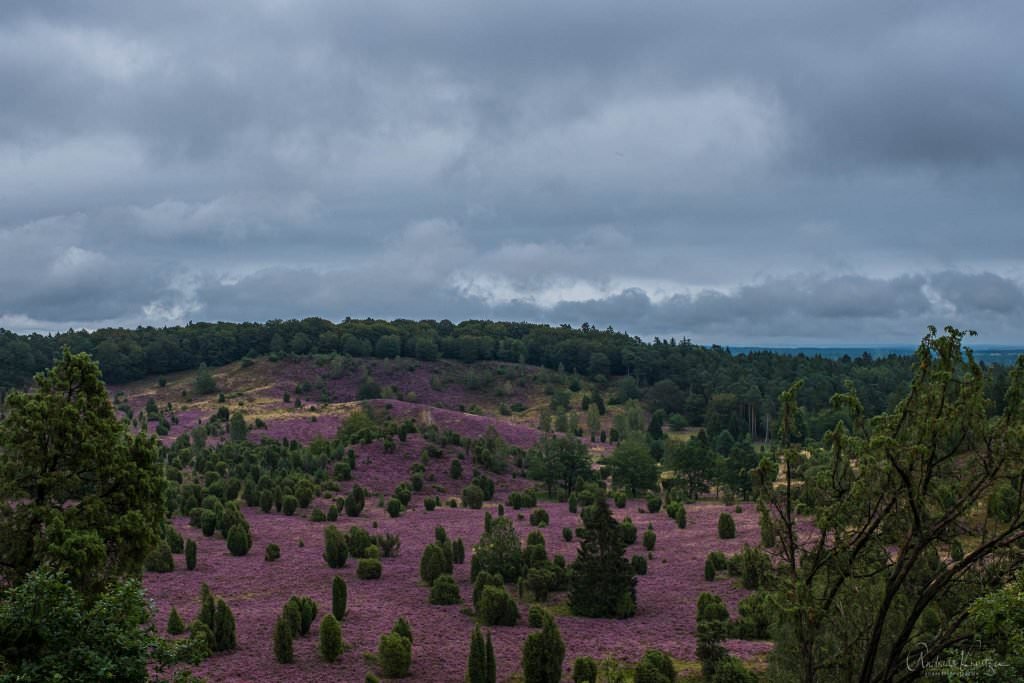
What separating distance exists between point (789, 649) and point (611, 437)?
272ft

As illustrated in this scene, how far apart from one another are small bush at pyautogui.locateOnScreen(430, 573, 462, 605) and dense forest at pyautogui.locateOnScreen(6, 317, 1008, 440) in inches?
3111

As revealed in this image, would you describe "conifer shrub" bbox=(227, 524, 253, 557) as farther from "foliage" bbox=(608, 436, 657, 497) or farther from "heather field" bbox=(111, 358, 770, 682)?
"foliage" bbox=(608, 436, 657, 497)

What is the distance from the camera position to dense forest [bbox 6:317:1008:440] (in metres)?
117

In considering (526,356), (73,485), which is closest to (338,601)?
(73,485)

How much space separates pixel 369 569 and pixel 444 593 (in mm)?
5775

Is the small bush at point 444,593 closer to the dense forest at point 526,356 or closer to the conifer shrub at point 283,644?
the conifer shrub at point 283,644

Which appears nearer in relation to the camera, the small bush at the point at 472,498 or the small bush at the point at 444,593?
the small bush at the point at 444,593

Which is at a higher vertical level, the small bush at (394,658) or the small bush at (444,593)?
the small bush at (394,658)

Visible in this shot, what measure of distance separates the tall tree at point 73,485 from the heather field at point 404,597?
21.0 ft

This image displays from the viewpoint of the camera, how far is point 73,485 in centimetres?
1858

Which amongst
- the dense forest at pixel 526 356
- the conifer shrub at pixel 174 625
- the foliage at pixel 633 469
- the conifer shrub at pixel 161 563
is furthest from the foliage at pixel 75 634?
the dense forest at pixel 526 356

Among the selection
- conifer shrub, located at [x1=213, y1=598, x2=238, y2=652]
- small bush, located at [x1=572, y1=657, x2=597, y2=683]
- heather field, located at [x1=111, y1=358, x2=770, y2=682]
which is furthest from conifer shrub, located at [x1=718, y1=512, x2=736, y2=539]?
conifer shrub, located at [x1=213, y1=598, x2=238, y2=652]

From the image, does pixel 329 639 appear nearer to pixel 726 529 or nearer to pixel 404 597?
pixel 404 597

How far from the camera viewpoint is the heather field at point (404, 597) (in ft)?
79.3
